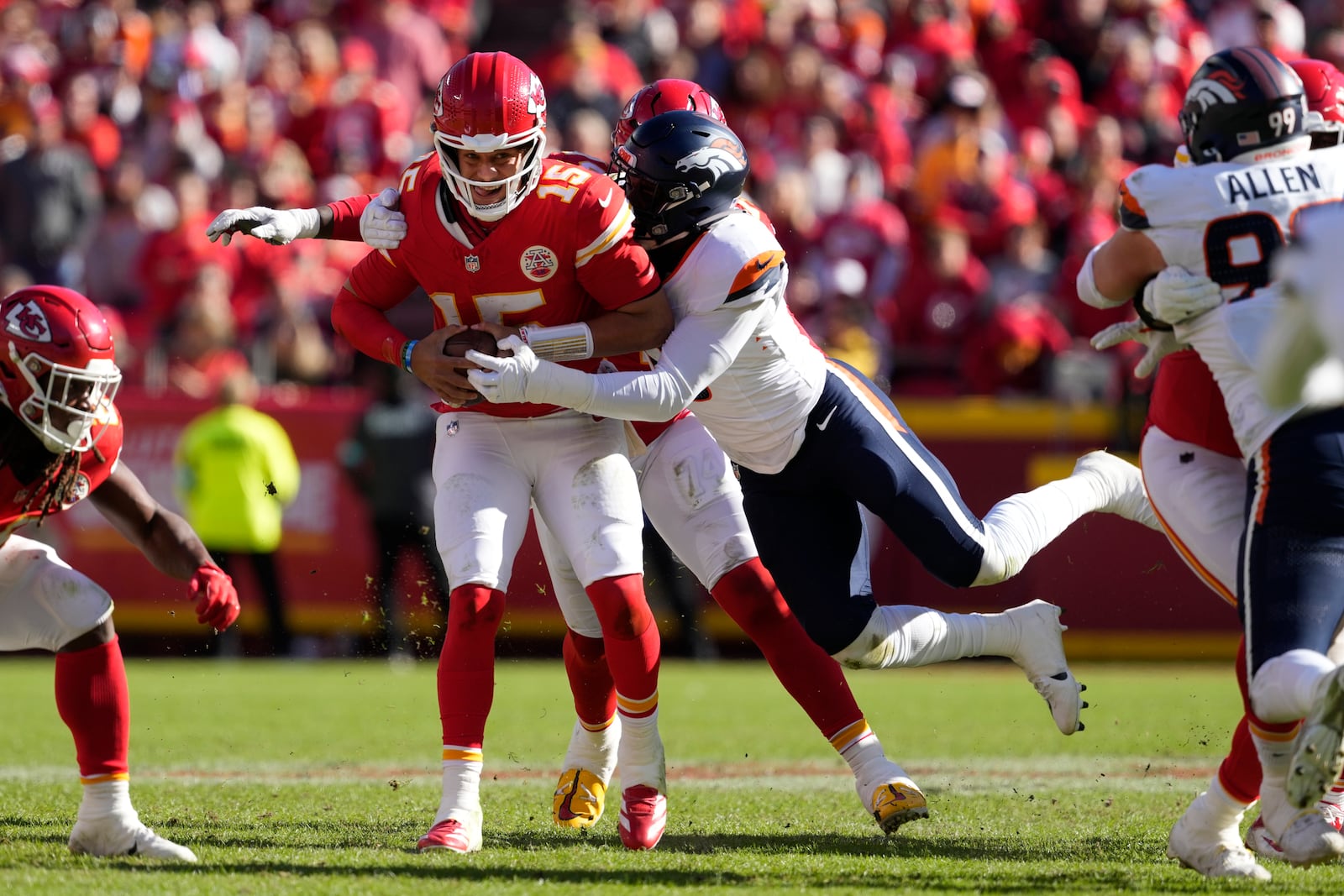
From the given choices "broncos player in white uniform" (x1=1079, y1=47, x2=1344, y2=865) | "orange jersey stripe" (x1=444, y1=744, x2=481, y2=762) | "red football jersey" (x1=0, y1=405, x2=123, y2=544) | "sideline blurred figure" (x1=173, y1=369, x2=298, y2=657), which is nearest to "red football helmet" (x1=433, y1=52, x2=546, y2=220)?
"red football jersey" (x1=0, y1=405, x2=123, y2=544)

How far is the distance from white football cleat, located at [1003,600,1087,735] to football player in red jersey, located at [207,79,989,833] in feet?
0.05

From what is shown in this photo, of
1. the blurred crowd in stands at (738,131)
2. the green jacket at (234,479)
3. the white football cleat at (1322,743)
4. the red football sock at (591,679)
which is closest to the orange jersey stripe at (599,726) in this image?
the red football sock at (591,679)

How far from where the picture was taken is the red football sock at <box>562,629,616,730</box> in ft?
17.4

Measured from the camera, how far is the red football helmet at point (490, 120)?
456 cm

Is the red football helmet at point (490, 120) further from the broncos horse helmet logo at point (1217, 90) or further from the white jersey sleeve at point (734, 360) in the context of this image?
the broncos horse helmet logo at point (1217, 90)

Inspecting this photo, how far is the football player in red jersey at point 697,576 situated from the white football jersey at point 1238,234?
1.24 m

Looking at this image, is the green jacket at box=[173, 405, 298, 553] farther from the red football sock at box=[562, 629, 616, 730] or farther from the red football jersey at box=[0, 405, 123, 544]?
the red football jersey at box=[0, 405, 123, 544]

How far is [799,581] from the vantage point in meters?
5.00

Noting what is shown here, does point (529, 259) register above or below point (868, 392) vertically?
above

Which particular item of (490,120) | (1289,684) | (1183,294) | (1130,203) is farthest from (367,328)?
(1289,684)

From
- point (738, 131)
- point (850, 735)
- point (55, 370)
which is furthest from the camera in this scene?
point (738, 131)

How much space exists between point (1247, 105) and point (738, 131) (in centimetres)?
846

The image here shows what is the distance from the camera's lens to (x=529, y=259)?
15.4 feet

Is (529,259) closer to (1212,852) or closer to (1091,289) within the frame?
(1091,289)
